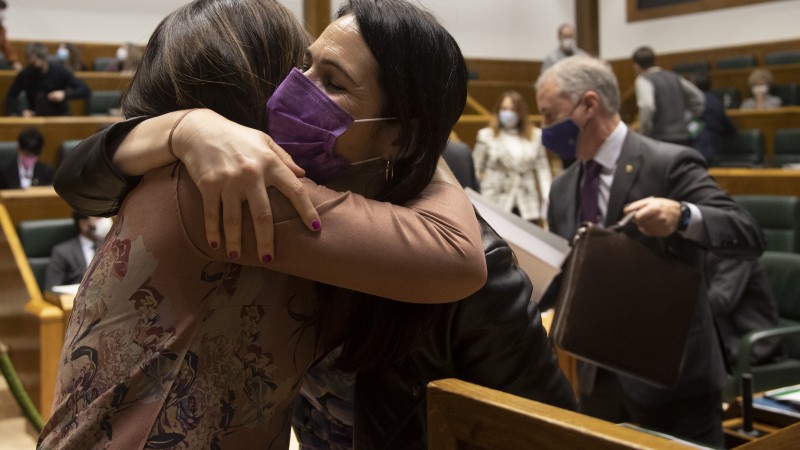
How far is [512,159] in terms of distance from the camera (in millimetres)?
7176

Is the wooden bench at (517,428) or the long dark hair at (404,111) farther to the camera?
the long dark hair at (404,111)

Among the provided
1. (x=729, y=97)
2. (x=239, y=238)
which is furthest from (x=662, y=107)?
(x=239, y=238)

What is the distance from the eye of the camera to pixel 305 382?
125cm

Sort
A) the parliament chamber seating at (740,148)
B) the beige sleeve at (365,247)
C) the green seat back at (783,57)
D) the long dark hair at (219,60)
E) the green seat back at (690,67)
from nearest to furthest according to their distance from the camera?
the beige sleeve at (365,247)
the long dark hair at (219,60)
the parliament chamber seating at (740,148)
the green seat back at (783,57)
the green seat back at (690,67)

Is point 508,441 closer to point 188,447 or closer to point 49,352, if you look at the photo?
point 188,447

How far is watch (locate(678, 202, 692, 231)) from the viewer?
7.49 feet

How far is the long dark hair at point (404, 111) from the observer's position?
3.61ft

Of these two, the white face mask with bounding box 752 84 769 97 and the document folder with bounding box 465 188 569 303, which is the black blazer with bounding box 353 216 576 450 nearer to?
the document folder with bounding box 465 188 569 303

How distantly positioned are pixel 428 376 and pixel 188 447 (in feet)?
1.00

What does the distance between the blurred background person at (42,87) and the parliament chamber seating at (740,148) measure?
20.8 feet

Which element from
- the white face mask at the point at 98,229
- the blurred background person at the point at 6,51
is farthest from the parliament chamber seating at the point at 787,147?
the blurred background person at the point at 6,51

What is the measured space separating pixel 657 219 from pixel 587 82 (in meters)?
0.63

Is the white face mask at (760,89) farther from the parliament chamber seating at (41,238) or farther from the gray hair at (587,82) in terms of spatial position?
the gray hair at (587,82)

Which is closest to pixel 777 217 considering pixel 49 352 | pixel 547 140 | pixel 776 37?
pixel 547 140
